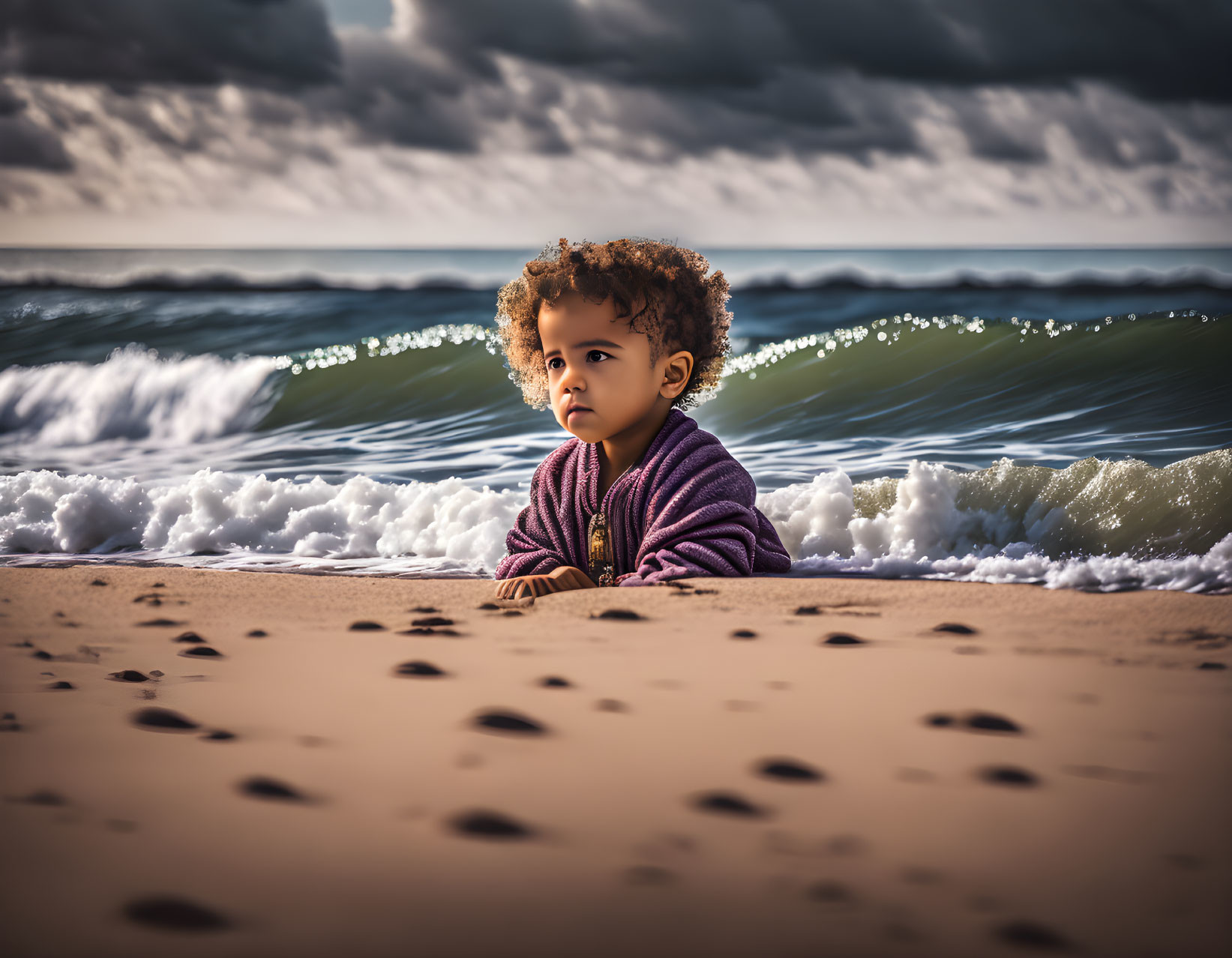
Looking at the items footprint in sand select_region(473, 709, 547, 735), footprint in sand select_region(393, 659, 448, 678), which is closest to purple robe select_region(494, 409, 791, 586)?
footprint in sand select_region(393, 659, 448, 678)

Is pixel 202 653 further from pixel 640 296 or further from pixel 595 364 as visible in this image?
pixel 640 296

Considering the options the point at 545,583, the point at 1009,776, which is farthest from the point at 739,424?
the point at 1009,776

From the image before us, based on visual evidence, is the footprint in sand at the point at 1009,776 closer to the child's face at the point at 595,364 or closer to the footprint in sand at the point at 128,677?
the footprint in sand at the point at 128,677

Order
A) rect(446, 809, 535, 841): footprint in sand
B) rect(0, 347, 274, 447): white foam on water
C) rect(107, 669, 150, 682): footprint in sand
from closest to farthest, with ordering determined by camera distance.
Result: rect(446, 809, 535, 841): footprint in sand
rect(107, 669, 150, 682): footprint in sand
rect(0, 347, 274, 447): white foam on water

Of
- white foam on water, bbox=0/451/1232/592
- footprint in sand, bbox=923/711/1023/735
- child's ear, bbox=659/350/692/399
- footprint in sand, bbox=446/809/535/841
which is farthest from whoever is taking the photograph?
white foam on water, bbox=0/451/1232/592

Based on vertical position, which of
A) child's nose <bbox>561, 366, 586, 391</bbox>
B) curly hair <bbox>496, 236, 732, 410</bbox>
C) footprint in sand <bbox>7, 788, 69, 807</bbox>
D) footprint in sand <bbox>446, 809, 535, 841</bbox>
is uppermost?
curly hair <bbox>496, 236, 732, 410</bbox>

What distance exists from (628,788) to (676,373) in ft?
6.15

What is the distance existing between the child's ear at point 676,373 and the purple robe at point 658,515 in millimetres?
100

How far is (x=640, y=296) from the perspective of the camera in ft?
9.81

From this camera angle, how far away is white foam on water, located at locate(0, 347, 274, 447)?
8938mm

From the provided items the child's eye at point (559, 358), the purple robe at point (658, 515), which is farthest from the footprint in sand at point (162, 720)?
the child's eye at point (559, 358)

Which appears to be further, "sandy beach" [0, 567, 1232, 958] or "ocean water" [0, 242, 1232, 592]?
"ocean water" [0, 242, 1232, 592]

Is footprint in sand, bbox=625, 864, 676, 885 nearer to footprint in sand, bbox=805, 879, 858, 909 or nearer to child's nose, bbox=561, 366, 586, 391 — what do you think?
footprint in sand, bbox=805, 879, 858, 909

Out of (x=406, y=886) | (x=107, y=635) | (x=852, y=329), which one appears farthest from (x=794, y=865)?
(x=852, y=329)
